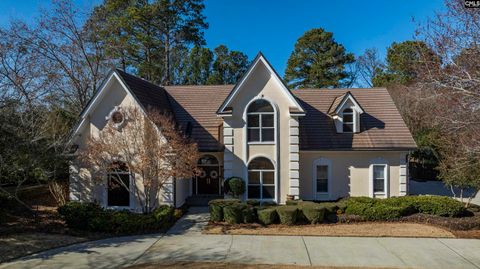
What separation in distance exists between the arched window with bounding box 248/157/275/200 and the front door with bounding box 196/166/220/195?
251cm

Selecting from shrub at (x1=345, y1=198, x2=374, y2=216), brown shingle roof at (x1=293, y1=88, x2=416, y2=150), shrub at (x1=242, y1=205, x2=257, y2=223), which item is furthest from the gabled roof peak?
shrub at (x1=242, y1=205, x2=257, y2=223)

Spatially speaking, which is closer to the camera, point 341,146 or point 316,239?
point 316,239

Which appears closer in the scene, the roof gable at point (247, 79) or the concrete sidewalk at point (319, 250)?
the concrete sidewalk at point (319, 250)

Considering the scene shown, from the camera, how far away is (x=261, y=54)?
63.5ft

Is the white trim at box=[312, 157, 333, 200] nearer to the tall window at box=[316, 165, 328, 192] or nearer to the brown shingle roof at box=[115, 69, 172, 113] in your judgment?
the tall window at box=[316, 165, 328, 192]

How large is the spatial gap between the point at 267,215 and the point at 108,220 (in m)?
6.63

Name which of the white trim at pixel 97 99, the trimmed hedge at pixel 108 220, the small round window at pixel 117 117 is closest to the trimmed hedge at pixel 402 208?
the trimmed hedge at pixel 108 220

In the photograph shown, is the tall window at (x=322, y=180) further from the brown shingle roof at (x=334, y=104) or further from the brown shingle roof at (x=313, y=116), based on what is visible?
the brown shingle roof at (x=334, y=104)

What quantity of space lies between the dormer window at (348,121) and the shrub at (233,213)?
938 cm

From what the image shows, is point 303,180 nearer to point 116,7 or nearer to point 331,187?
point 331,187

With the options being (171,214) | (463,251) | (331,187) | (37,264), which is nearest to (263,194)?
(331,187)

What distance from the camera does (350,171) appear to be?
→ 21.1 meters

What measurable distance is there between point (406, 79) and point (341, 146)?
23.4 m

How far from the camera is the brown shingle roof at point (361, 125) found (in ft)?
68.9
